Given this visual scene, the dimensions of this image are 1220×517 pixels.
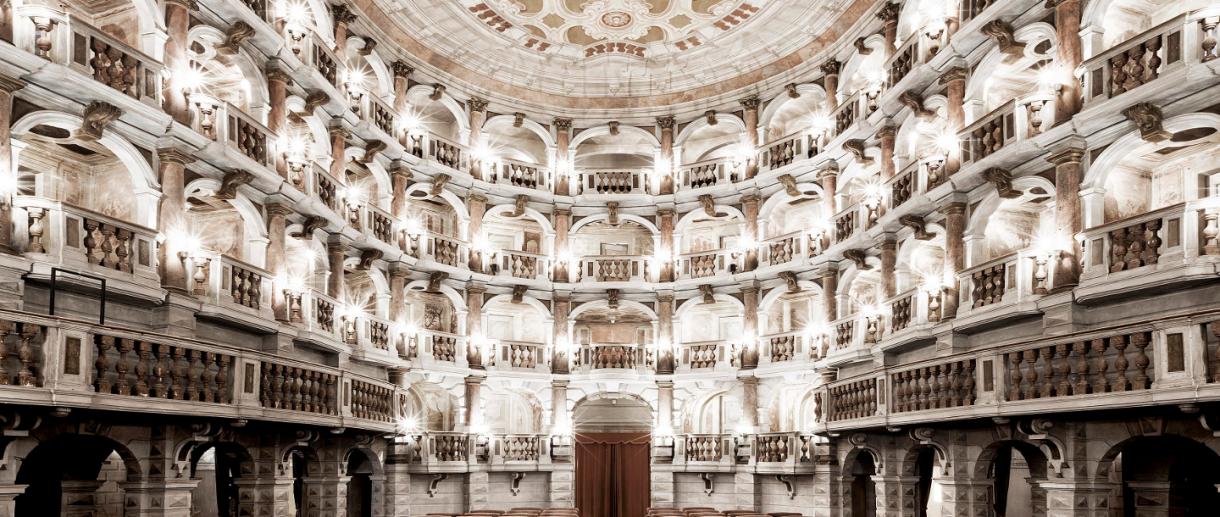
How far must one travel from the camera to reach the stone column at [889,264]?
25094mm

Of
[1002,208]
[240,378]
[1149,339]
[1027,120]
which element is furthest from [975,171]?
[240,378]

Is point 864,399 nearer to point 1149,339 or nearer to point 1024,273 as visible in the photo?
point 1024,273

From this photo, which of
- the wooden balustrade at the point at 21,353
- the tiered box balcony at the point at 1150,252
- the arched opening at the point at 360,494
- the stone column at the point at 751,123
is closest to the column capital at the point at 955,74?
the tiered box balcony at the point at 1150,252

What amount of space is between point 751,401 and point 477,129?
40.6 ft

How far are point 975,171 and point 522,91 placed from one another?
17.5 metres

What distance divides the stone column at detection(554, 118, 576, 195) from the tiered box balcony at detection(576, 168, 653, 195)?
470 millimetres

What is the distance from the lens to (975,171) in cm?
2017

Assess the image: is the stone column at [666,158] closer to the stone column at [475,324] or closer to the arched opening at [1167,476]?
the stone column at [475,324]

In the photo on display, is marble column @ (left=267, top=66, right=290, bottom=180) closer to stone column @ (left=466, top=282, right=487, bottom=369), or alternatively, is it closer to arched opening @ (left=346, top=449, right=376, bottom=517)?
arched opening @ (left=346, top=449, right=376, bottom=517)

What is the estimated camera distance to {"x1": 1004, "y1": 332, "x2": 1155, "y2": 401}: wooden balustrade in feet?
43.4

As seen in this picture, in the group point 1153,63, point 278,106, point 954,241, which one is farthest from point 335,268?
point 1153,63

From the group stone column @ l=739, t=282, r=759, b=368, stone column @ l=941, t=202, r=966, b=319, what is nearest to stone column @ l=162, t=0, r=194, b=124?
stone column @ l=941, t=202, r=966, b=319

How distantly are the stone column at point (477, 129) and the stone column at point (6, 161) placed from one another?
18114 mm

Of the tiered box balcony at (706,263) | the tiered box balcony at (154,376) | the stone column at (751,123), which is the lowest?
the tiered box balcony at (154,376)
